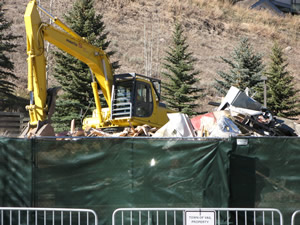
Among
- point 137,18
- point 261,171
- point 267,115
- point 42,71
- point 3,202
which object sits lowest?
point 3,202

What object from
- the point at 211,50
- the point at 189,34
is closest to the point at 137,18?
the point at 189,34

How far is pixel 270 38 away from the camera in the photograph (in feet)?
182

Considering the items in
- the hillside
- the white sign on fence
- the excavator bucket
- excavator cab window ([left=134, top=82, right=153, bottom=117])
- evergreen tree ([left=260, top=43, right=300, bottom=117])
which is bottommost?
the white sign on fence

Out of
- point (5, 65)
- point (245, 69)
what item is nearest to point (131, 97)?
point (5, 65)

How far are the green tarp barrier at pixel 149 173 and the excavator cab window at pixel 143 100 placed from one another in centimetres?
764

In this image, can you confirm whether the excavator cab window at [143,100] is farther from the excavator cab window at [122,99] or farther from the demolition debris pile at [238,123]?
the demolition debris pile at [238,123]

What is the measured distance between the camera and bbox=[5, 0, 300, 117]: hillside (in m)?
42.4

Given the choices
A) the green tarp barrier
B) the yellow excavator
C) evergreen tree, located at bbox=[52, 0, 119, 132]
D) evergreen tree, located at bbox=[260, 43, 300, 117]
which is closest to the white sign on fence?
the green tarp barrier

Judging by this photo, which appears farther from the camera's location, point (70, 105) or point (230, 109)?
point (70, 105)

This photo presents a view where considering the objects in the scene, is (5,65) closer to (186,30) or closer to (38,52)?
(38,52)

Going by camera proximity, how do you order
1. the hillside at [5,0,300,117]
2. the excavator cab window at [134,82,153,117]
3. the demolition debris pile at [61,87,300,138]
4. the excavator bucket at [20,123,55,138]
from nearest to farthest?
the excavator bucket at [20,123,55,138]
the demolition debris pile at [61,87,300,138]
the excavator cab window at [134,82,153,117]
the hillside at [5,0,300,117]

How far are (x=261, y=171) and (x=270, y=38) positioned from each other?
51114 millimetres

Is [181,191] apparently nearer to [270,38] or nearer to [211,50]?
[211,50]

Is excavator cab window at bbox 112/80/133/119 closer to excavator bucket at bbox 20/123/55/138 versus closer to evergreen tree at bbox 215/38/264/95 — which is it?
excavator bucket at bbox 20/123/55/138
